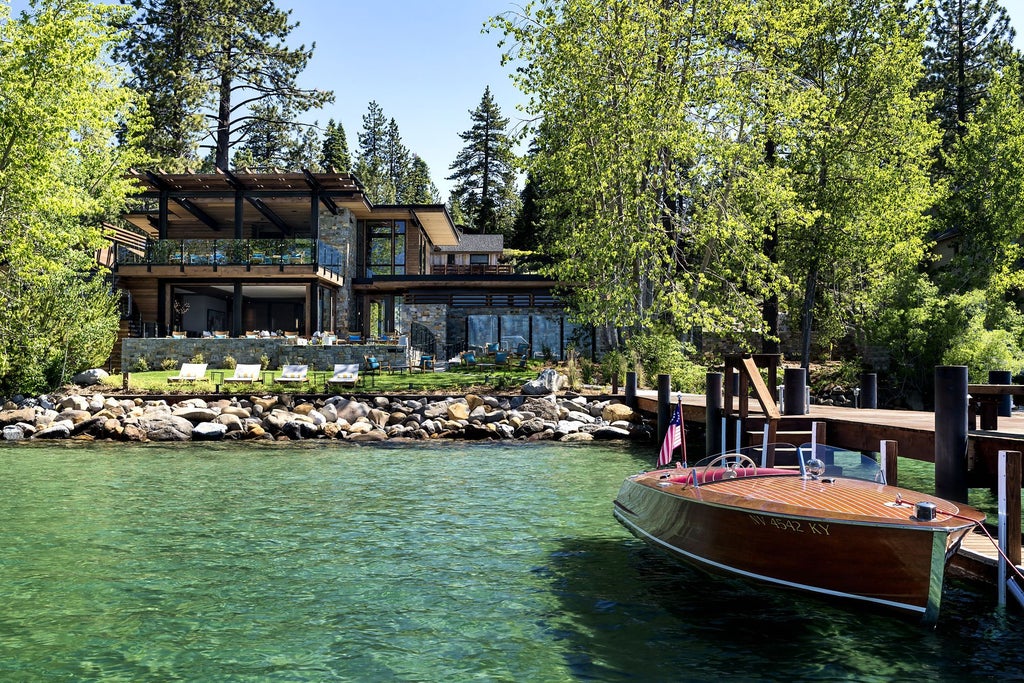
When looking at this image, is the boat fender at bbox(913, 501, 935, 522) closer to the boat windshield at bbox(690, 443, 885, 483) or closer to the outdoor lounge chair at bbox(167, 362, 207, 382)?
the boat windshield at bbox(690, 443, 885, 483)

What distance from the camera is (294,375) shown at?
25.5m

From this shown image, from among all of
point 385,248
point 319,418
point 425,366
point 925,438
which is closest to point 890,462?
point 925,438

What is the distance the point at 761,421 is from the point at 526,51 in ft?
50.1

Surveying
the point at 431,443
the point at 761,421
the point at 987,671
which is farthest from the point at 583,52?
the point at 987,671

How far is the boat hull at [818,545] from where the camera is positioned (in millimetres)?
6727

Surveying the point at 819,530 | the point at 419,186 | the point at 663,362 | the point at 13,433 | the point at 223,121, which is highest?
the point at 419,186

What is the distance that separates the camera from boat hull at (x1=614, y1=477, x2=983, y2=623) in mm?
6727

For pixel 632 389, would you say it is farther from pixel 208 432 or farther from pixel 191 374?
pixel 191 374

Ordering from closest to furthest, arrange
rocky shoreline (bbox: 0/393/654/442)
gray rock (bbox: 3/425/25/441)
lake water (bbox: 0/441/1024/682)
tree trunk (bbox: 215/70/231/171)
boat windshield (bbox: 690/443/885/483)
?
lake water (bbox: 0/441/1024/682), boat windshield (bbox: 690/443/885/483), gray rock (bbox: 3/425/25/441), rocky shoreline (bbox: 0/393/654/442), tree trunk (bbox: 215/70/231/171)

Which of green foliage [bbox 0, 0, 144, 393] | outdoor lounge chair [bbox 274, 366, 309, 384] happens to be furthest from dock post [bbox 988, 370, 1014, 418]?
green foliage [bbox 0, 0, 144, 393]

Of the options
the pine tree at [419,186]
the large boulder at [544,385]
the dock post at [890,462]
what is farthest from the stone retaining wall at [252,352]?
the pine tree at [419,186]

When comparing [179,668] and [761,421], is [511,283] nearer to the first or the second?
[761,421]

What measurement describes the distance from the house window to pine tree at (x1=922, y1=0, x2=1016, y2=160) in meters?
29.6

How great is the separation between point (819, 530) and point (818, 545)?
0.56ft
